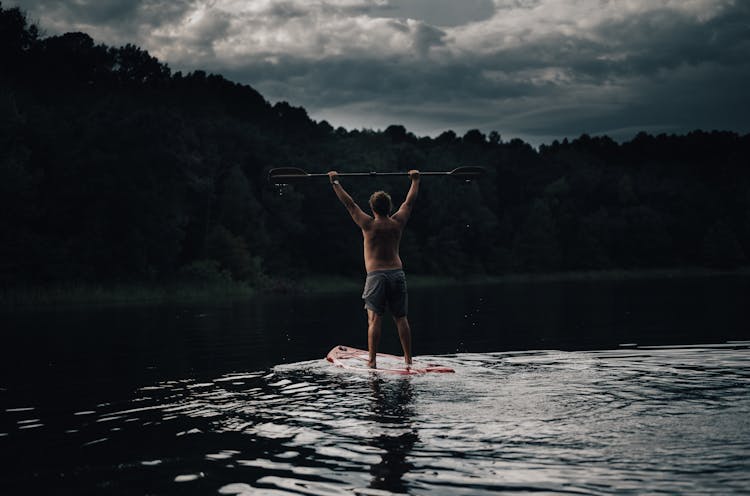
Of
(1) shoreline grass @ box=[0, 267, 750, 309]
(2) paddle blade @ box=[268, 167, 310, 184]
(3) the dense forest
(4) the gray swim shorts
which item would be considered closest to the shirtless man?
(4) the gray swim shorts

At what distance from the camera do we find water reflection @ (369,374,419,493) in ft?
19.9

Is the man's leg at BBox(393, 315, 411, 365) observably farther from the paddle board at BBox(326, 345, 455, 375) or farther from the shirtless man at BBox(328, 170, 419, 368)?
the paddle board at BBox(326, 345, 455, 375)

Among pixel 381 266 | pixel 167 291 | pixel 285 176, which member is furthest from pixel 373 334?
pixel 167 291

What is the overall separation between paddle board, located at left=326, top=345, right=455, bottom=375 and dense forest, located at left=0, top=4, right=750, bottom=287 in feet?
12.5

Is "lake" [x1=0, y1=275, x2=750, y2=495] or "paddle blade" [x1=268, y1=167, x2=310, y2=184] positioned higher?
"paddle blade" [x1=268, y1=167, x2=310, y2=184]

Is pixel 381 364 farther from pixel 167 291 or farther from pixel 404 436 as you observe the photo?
pixel 167 291

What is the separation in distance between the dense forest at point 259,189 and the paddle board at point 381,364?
3.80 meters

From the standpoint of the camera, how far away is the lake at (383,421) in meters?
6.06

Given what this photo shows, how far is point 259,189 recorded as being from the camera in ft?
246

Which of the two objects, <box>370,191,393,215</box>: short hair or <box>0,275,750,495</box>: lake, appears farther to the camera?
<box>370,191,393,215</box>: short hair

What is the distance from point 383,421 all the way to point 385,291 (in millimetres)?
4369

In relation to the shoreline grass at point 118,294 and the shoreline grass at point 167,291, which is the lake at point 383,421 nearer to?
the shoreline grass at point 118,294

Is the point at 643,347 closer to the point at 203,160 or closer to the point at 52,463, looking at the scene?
the point at 52,463

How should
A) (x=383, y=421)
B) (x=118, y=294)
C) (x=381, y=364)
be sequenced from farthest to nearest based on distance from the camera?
(x=118, y=294), (x=381, y=364), (x=383, y=421)
